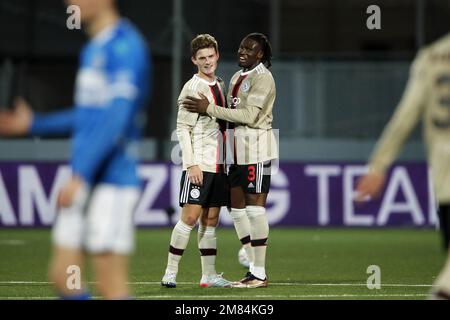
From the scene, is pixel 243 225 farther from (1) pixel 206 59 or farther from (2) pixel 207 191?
(1) pixel 206 59

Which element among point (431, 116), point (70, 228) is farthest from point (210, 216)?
point (70, 228)

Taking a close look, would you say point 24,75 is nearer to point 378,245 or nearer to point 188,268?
point 378,245

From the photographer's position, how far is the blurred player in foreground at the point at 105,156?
5.22m

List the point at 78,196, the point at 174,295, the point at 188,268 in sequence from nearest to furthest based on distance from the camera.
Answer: the point at 78,196
the point at 174,295
the point at 188,268

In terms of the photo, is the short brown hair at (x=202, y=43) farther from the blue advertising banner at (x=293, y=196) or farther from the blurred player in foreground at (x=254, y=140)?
the blue advertising banner at (x=293, y=196)

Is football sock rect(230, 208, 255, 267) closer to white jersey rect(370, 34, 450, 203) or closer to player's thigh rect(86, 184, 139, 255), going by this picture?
white jersey rect(370, 34, 450, 203)

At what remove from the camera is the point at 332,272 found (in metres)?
11.3

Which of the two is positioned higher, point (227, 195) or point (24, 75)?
point (24, 75)

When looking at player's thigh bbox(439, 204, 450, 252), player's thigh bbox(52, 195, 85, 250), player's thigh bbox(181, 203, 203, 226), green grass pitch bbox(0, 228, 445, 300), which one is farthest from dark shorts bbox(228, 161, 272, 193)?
player's thigh bbox(52, 195, 85, 250)

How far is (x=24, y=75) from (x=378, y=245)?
381 inches

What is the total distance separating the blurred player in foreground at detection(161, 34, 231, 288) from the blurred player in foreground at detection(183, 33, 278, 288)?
150mm

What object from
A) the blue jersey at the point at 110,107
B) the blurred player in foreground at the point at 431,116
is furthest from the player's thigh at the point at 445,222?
the blue jersey at the point at 110,107

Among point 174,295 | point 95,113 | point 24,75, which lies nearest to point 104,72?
point 95,113

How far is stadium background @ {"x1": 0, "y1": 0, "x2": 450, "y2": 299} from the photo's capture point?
17906 millimetres
